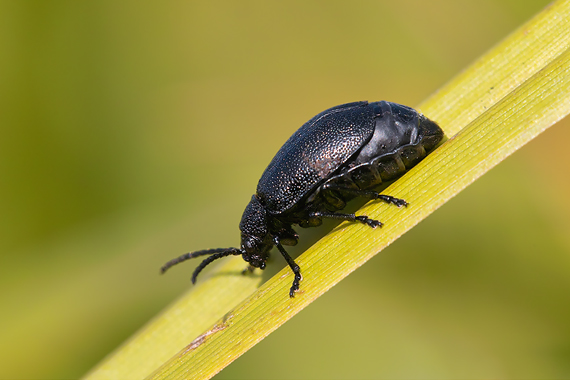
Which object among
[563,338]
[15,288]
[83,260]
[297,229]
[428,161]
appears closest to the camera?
[428,161]

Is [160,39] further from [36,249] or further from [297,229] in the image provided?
[297,229]

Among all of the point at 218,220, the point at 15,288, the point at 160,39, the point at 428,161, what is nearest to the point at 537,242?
the point at 428,161

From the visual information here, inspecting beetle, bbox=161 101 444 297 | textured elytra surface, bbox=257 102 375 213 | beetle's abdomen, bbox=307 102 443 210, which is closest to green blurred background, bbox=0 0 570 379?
beetle, bbox=161 101 444 297

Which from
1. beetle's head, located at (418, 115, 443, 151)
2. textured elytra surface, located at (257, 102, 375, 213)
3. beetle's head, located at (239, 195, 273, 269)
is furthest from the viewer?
beetle's head, located at (239, 195, 273, 269)

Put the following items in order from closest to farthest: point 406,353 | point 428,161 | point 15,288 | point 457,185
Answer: point 457,185 < point 428,161 < point 406,353 < point 15,288

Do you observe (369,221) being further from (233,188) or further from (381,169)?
(233,188)

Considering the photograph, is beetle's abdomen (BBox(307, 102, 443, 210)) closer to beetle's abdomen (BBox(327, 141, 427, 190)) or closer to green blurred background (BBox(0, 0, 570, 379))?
beetle's abdomen (BBox(327, 141, 427, 190))

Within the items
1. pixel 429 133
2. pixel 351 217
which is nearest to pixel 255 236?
pixel 351 217
